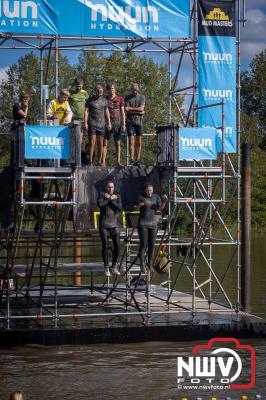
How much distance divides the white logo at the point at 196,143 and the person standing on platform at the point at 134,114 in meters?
2.09

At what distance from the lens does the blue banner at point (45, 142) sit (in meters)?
21.8

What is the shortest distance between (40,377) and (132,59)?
44.8m

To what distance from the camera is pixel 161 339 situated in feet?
75.3

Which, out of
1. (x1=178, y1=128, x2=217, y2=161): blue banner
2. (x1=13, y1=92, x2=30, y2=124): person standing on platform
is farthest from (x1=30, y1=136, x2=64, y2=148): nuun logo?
(x1=178, y1=128, x2=217, y2=161): blue banner

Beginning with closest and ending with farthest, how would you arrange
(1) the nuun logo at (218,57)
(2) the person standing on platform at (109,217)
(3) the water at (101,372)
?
(3) the water at (101,372), (2) the person standing on platform at (109,217), (1) the nuun logo at (218,57)

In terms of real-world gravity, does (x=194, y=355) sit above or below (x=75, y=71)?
below

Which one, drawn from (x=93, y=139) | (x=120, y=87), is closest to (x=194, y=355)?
(x=93, y=139)

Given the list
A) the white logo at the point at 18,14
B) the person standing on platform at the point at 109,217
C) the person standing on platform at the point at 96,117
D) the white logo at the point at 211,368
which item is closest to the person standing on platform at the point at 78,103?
the person standing on platform at the point at 96,117

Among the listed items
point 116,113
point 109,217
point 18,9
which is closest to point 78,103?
point 116,113

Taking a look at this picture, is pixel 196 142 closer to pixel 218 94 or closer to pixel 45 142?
pixel 218 94

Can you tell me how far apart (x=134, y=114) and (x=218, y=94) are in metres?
2.02

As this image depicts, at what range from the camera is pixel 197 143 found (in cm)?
2311

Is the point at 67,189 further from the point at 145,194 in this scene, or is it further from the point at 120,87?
the point at 120,87

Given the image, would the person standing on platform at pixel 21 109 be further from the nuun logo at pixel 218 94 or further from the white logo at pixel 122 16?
the nuun logo at pixel 218 94
